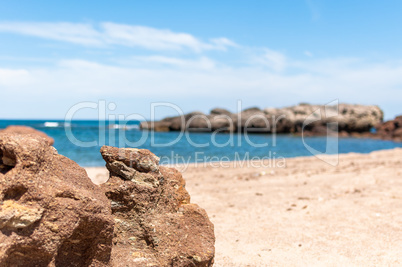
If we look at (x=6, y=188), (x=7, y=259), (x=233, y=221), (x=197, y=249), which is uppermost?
(x=6, y=188)

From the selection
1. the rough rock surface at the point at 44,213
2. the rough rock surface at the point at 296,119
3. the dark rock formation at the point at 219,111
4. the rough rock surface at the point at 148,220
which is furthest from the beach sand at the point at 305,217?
the dark rock formation at the point at 219,111

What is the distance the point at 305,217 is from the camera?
6.31m

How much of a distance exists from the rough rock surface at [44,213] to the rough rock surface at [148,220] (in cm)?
39

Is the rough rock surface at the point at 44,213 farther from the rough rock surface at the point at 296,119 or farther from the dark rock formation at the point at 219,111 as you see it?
the dark rock formation at the point at 219,111

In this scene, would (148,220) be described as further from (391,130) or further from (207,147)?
(391,130)

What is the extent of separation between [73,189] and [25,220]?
1.34ft

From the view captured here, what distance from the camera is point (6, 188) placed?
2.30 m

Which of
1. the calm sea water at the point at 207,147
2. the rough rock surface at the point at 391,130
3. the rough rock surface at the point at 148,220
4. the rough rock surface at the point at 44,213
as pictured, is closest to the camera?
the rough rock surface at the point at 44,213

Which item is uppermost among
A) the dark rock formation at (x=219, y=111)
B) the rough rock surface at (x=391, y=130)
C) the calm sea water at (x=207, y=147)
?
the dark rock formation at (x=219, y=111)

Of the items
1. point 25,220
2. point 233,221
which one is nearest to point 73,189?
point 25,220

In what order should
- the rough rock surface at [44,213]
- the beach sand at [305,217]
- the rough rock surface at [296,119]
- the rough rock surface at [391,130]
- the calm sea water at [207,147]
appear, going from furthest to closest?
the rough rock surface at [296,119] < the rough rock surface at [391,130] < the calm sea water at [207,147] < the beach sand at [305,217] < the rough rock surface at [44,213]

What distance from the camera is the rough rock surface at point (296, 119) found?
45.5 metres

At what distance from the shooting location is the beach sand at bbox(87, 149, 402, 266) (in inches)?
178

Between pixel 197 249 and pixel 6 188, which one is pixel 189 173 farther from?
pixel 6 188
